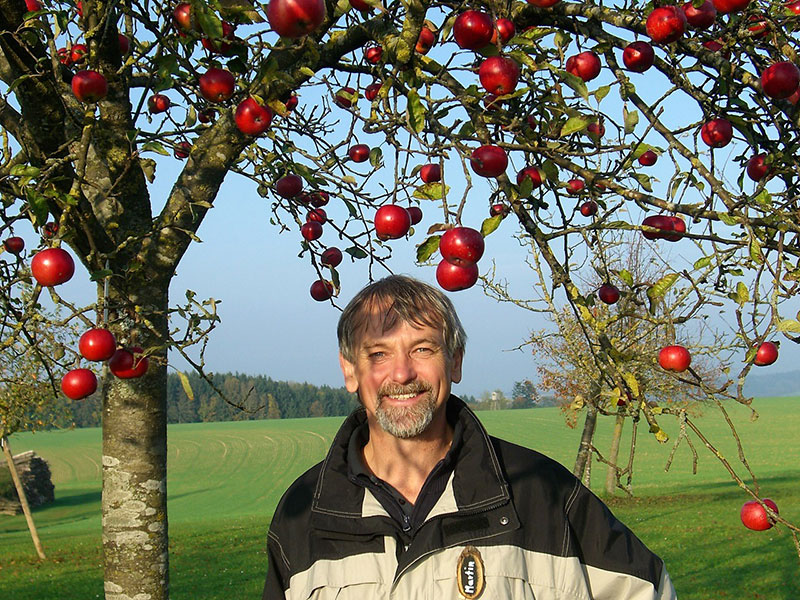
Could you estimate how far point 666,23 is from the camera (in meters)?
2.30

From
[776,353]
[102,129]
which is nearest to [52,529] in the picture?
[102,129]

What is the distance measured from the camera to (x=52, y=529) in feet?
78.9

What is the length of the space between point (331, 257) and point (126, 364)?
4.58 feet

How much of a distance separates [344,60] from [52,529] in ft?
81.4

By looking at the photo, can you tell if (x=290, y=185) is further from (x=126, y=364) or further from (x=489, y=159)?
(x=489, y=159)

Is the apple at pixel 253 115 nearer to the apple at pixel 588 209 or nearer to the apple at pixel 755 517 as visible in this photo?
the apple at pixel 588 209

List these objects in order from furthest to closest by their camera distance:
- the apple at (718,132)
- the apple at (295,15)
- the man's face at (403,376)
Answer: the apple at (718,132) < the man's face at (403,376) < the apple at (295,15)

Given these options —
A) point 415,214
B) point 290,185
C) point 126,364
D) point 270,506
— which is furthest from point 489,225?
point 270,506

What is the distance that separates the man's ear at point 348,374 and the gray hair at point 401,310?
0.13 ft

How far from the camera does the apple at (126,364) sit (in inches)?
106

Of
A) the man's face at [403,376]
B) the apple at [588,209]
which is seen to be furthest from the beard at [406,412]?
the apple at [588,209]

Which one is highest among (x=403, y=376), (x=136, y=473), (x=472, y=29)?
(x=472, y=29)

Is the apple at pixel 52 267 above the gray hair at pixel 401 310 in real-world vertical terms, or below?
above

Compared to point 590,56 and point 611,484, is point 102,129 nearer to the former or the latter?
point 590,56
